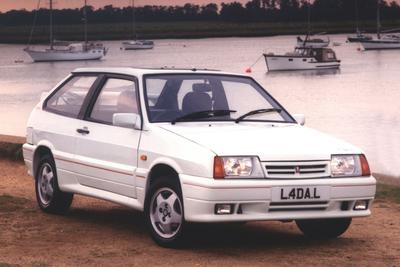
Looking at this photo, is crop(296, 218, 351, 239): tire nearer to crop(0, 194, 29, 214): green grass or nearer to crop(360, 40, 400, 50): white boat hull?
crop(0, 194, 29, 214): green grass

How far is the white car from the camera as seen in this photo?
798cm

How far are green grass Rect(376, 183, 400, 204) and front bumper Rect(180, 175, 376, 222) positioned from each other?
3736mm

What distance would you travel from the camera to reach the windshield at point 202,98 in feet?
29.5

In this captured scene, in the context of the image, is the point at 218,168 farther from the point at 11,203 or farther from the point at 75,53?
the point at 75,53

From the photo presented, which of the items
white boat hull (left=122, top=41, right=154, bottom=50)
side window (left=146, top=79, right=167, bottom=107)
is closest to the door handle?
side window (left=146, top=79, right=167, bottom=107)

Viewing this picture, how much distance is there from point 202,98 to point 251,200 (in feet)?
5.01

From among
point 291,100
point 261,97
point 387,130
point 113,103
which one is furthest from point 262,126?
point 291,100

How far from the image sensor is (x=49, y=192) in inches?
404

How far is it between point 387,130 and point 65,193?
2819cm

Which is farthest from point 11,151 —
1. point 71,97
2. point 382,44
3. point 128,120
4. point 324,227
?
point 382,44

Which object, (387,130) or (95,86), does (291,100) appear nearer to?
(387,130)

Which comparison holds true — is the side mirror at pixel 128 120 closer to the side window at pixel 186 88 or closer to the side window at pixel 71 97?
the side window at pixel 186 88

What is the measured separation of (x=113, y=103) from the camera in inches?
375

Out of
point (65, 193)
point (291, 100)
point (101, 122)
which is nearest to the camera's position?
point (101, 122)
